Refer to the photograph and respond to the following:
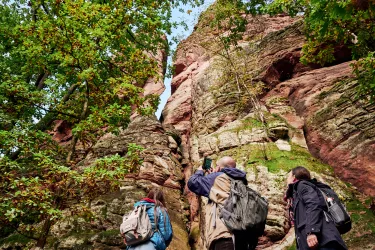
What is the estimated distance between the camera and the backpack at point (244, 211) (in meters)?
4.48

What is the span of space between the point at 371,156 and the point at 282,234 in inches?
158

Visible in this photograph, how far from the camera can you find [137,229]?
505cm

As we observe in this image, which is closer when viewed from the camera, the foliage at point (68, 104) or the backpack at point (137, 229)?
the backpack at point (137, 229)

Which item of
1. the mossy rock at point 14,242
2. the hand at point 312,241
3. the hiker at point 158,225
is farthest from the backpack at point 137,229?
the mossy rock at point 14,242

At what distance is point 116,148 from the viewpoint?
49.6 ft

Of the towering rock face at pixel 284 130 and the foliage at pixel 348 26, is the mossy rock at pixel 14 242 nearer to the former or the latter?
the towering rock face at pixel 284 130

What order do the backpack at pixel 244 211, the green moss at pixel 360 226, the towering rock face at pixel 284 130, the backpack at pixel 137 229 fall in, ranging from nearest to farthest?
the backpack at pixel 244 211, the backpack at pixel 137 229, the green moss at pixel 360 226, the towering rock face at pixel 284 130

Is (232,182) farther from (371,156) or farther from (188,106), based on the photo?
(188,106)

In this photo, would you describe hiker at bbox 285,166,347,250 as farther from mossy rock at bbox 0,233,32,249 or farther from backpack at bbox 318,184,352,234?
mossy rock at bbox 0,233,32,249

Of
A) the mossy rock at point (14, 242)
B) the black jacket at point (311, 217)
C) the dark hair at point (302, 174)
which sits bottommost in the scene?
the black jacket at point (311, 217)

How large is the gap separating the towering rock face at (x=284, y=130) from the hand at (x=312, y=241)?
153 inches

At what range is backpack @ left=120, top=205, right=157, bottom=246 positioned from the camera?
Answer: 5016 millimetres

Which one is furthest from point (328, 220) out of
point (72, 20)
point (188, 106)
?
point (188, 106)

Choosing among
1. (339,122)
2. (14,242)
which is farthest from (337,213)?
(14,242)
